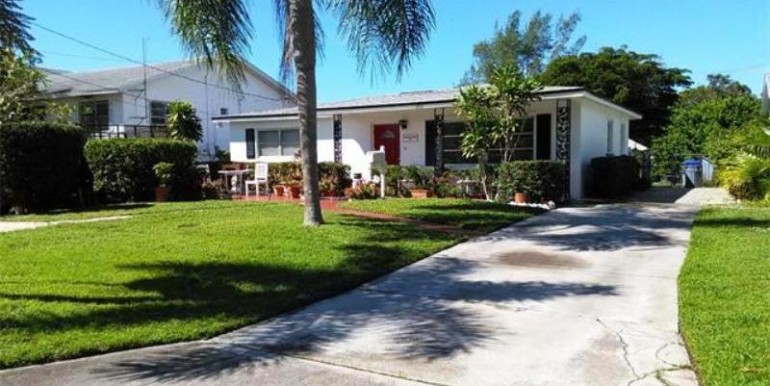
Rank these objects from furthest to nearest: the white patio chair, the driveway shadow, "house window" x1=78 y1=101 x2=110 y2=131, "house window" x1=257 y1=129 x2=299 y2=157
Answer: "house window" x1=78 y1=101 x2=110 y2=131, "house window" x1=257 y1=129 x2=299 y2=157, the white patio chair, the driveway shadow

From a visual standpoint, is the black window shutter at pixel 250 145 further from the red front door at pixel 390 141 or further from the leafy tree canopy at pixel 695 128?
the leafy tree canopy at pixel 695 128

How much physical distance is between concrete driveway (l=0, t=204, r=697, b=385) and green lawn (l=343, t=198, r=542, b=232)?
3.36 metres

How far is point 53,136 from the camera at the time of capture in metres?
15.8

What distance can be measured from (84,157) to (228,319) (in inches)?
522

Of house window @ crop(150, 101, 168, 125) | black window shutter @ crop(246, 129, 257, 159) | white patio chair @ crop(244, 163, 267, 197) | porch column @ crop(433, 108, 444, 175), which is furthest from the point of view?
house window @ crop(150, 101, 168, 125)

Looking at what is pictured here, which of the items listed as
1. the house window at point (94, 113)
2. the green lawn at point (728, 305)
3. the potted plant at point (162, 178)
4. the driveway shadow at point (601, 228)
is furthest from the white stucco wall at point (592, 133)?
the house window at point (94, 113)

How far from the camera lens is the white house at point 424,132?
1788 centimetres

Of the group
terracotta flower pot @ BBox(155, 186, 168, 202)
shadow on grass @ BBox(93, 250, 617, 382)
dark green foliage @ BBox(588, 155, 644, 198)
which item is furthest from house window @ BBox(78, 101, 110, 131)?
shadow on grass @ BBox(93, 250, 617, 382)

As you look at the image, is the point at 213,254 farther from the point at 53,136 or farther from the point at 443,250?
the point at 53,136

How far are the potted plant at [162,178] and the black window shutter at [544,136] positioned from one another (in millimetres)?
10583

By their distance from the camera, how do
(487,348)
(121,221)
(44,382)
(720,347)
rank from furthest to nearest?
1. (121,221)
2. (487,348)
3. (720,347)
4. (44,382)

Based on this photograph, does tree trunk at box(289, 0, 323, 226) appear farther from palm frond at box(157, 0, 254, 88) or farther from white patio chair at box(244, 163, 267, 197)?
white patio chair at box(244, 163, 267, 197)

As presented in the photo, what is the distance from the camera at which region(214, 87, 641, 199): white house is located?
58.6 ft

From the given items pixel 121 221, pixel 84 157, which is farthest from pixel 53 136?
pixel 121 221
